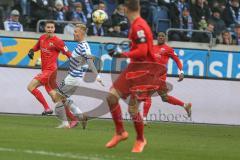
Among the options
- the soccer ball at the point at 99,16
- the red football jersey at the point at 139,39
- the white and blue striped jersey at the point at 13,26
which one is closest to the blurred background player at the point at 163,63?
the soccer ball at the point at 99,16

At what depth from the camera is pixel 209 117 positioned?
22.5 meters

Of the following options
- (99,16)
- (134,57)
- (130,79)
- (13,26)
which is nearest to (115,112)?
(130,79)

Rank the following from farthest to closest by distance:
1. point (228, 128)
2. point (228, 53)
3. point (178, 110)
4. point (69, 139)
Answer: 1. point (228, 53)
2. point (178, 110)
3. point (228, 128)
4. point (69, 139)

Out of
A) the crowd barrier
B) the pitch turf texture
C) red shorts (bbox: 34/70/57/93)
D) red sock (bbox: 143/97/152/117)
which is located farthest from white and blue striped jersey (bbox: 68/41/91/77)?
the crowd barrier

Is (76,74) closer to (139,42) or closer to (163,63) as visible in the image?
(163,63)

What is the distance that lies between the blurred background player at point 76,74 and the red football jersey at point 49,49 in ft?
2.40

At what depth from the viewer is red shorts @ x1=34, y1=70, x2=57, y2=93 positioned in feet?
61.6

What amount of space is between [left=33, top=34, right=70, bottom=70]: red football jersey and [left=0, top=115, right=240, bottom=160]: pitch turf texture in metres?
1.35

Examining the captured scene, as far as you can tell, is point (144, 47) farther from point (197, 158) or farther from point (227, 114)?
point (227, 114)

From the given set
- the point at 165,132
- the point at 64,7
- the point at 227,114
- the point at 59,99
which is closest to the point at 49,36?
the point at 59,99

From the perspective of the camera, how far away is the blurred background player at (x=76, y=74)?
17547 mm

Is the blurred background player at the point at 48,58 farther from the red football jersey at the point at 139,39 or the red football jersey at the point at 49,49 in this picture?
the red football jersey at the point at 139,39

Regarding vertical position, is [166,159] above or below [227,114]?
above

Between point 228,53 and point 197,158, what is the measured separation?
12141 millimetres
